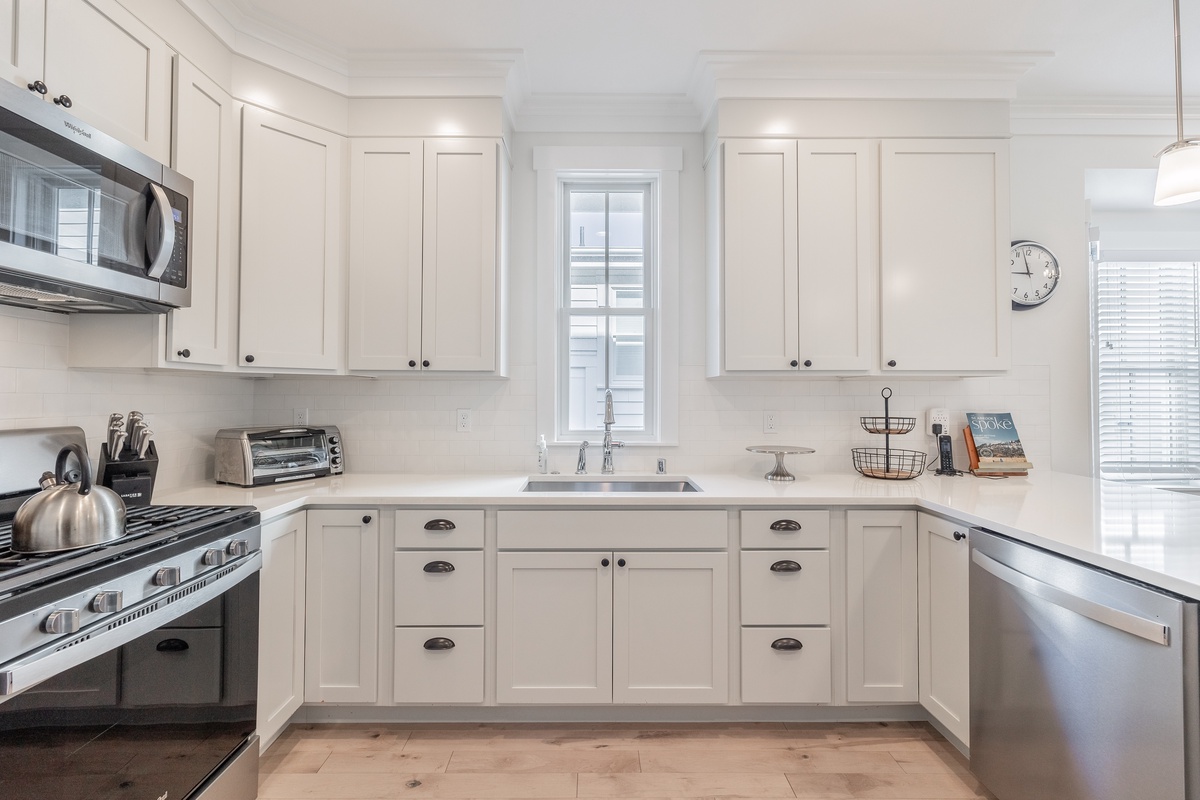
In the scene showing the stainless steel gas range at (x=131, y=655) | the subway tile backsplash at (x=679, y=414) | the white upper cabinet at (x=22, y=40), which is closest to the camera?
the stainless steel gas range at (x=131, y=655)

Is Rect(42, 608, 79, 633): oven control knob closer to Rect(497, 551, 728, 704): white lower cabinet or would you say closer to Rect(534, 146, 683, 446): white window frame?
Rect(497, 551, 728, 704): white lower cabinet

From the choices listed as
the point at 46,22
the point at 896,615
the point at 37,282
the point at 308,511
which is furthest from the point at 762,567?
the point at 46,22

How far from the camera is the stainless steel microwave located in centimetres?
128

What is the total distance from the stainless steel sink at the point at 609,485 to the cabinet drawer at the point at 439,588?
0.52 metres

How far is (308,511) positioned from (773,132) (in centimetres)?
240

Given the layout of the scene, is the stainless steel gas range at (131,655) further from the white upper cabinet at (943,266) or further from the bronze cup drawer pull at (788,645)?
the white upper cabinet at (943,266)

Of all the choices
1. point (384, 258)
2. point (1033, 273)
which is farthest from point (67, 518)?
point (1033, 273)

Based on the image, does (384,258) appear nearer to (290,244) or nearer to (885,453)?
(290,244)

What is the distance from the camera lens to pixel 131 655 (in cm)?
131

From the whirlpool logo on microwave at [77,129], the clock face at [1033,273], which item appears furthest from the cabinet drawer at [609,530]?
the clock face at [1033,273]

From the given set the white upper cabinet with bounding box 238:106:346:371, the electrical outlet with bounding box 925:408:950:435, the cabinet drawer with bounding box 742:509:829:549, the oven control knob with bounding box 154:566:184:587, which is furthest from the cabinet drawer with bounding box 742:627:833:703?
the white upper cabinet with bounding box 238:106:346:371

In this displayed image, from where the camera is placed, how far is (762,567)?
2160 millimetres

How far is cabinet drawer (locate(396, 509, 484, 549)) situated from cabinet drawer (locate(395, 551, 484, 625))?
33 millimetres

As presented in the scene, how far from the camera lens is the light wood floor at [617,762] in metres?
1.87
